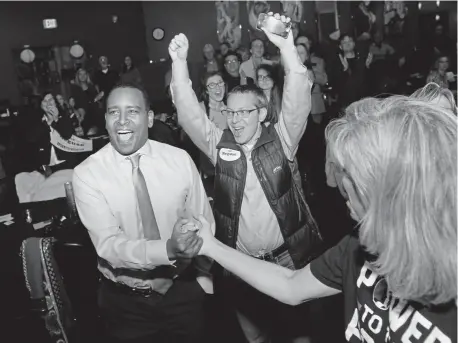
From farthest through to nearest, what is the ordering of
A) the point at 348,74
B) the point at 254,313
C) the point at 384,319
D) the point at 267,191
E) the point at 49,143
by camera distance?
the point at 348,74 → the point at 49,143 → the point at 254,313 → the point at 267,191 → the point at 384,319

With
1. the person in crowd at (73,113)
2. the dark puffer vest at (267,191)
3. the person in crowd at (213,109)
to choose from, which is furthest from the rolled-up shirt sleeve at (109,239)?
the person in crowd at (73,113)

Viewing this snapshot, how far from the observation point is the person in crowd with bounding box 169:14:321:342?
2.29m

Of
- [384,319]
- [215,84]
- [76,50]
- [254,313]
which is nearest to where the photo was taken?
[384,319]

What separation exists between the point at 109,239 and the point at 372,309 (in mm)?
1078

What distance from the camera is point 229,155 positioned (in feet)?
7.63

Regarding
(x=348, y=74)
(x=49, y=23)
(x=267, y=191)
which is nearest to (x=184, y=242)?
(x=267, y=191)

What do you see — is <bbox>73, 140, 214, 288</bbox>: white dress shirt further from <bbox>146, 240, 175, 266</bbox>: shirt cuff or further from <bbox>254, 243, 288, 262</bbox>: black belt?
<bbox>254, 243, 288, 262</bbox>: black belt

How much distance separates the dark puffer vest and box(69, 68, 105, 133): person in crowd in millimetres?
Result: 4760

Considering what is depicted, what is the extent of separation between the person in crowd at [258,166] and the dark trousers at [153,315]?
382 millimetres

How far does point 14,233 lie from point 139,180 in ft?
4.16

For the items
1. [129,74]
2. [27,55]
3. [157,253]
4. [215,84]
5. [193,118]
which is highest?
[27,55]

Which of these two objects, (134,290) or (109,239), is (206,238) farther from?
(134,290)

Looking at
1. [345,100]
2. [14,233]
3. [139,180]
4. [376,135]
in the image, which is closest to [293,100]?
[139,180]

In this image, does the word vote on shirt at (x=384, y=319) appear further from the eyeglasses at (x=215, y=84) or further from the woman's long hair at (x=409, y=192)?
the eyeglasses at (x=215, y=84)
